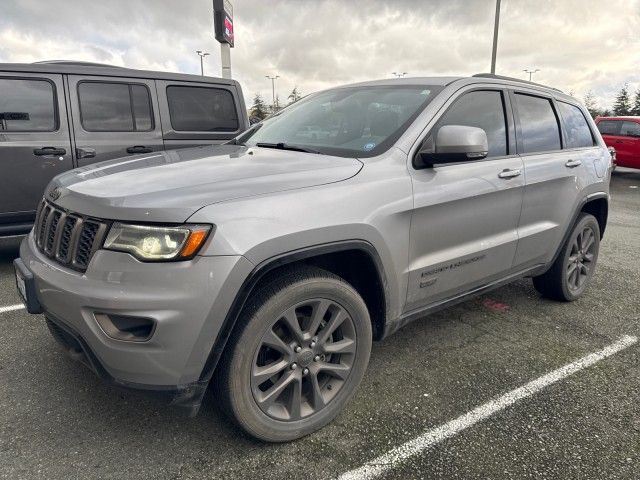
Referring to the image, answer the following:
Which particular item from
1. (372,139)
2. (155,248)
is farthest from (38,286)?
(372,139)

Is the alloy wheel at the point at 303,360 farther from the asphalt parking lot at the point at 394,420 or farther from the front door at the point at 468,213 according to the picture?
the front door at the point at 468,213

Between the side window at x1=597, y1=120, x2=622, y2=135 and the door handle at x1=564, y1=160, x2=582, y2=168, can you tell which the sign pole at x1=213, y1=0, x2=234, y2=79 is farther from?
the side window at x1=597, y1=120, x2=622, y2=135

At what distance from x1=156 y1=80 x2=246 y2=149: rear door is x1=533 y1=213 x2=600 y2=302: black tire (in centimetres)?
361

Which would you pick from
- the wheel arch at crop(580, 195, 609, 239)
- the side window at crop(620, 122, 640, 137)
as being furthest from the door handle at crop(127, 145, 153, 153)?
the side window at crop(620, 122, 640, 137)

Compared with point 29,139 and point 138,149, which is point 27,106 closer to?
point 29,139

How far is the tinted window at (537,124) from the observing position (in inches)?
129

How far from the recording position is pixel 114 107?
16.1ft

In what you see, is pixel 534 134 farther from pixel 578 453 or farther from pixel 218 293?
pixel 218 293

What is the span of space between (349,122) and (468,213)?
0.87 m

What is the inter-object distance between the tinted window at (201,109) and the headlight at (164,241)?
12.4 feet

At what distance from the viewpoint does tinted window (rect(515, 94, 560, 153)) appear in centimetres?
328

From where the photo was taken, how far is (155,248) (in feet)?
5.82

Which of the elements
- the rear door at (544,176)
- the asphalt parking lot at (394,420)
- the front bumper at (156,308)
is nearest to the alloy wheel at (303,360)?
the asphalt parking lot at (394,420)

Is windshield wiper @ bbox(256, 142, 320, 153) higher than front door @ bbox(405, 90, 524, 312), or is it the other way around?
windshield wiper @ bbox(256, 142, 320, 153)
